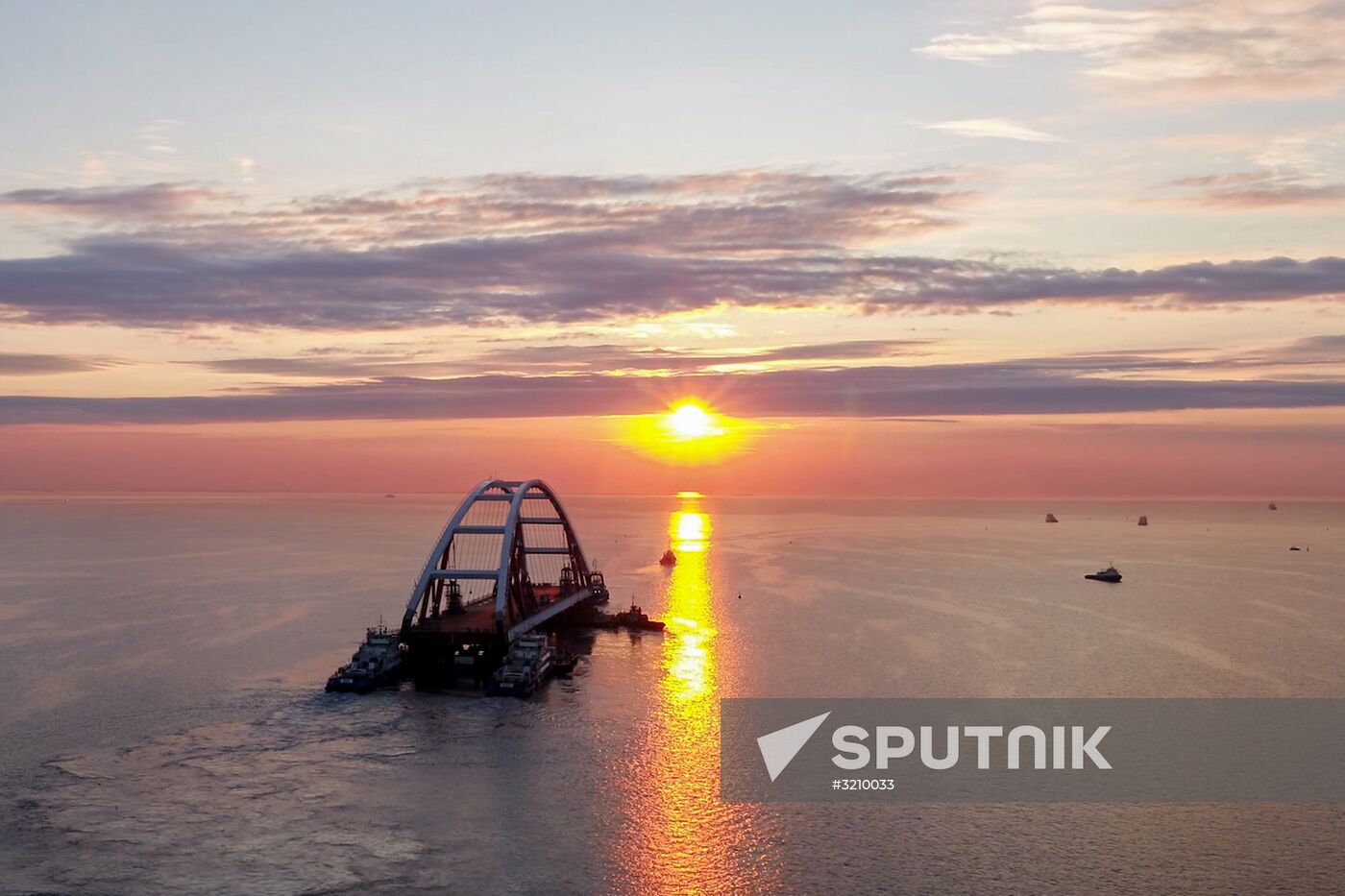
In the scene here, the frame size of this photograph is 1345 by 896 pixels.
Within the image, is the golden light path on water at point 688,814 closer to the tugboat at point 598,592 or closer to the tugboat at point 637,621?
the tugboat at point 637,621

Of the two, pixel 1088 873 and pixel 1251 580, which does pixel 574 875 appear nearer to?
pixel 1088 873

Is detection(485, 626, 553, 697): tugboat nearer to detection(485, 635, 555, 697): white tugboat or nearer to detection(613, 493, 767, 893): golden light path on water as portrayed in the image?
detection(485, 635, 555, 697): white tugboat

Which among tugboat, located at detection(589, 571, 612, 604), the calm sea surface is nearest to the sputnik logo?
the calm sea surface

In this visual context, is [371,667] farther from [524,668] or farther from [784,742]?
[784,742]

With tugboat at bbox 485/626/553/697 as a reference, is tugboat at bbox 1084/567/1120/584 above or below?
below

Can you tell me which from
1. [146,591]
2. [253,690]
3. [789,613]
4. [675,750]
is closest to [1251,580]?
[789,613]

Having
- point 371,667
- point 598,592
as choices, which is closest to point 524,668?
point 371,667
